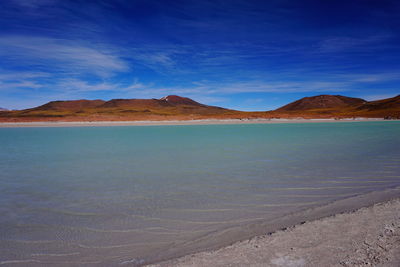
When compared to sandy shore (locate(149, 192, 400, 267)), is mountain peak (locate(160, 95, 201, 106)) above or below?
above

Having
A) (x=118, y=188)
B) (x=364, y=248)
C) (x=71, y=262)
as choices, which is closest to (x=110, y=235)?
(x=71, y=262)

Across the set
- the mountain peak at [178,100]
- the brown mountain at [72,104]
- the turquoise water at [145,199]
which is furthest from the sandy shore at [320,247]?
the mountain peak at [178,100]

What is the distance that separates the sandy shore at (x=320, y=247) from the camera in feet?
8.63

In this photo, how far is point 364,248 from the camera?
111 inches

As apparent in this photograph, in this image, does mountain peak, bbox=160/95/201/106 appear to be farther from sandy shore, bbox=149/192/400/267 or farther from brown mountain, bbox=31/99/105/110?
sandy shore, bbox=149/192/400/267

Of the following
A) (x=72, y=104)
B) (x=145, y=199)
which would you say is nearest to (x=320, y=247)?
(x=145, y=199)

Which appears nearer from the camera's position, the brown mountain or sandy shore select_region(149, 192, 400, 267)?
sandy shore select_region(149, 192, 400, 267)

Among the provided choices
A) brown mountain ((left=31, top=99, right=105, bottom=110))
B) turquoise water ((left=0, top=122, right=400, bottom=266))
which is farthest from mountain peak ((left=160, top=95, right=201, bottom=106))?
turquoise water ((left=0, top=122, right=400, bottom=266))

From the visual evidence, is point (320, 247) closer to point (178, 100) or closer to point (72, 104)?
point (72, 104)

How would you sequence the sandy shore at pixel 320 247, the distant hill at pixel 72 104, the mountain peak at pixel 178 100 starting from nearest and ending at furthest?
the sandy shore at pixel 320 247
the distant hill at pixel 72 104
the mountain peak at pixel 178 100

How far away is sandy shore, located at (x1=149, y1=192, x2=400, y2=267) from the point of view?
8.63 feet

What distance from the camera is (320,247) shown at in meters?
2.88

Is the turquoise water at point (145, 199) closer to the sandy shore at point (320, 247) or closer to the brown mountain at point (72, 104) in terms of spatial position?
the sandy shore at point (320, 247)

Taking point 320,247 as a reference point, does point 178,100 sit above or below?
above
